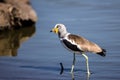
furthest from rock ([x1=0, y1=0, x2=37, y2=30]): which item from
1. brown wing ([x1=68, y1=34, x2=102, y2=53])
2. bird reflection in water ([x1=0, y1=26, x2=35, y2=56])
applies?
brown wing ([x1=68, y1=34, x2=102, y2=53])

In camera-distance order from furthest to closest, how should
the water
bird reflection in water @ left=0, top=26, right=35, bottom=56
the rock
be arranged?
1. the rock
2. bird reflection in water @ left=0, top=26, right=35, bottom=56
3. the water

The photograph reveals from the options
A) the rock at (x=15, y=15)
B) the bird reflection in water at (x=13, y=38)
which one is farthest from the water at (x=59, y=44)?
the rock at (x=15, y=15)

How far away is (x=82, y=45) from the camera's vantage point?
14523 mm

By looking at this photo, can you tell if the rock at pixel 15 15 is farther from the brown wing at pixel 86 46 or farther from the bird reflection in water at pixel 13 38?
the brown wing at pixel 86 46

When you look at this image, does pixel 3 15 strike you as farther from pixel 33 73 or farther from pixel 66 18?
pixel 33 73

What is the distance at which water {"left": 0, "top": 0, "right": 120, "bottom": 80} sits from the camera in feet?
48.4

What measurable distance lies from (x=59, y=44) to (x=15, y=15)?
113 inches

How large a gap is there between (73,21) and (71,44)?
607 cm

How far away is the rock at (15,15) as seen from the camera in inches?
771

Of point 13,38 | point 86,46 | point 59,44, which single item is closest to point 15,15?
point 13,38

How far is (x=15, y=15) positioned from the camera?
19938 mm

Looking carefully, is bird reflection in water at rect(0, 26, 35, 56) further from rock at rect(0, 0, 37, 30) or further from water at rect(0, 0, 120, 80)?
rock at rect(0, 0, 37, 30)

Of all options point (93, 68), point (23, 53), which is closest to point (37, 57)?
point (23, 53)

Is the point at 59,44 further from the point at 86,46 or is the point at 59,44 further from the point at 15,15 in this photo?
the point at 86,46
